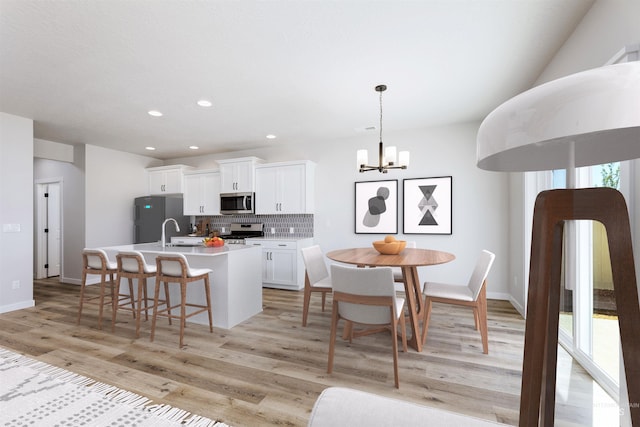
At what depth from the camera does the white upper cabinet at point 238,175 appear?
5203 mm

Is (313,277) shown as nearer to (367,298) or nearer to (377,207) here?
(367,298)

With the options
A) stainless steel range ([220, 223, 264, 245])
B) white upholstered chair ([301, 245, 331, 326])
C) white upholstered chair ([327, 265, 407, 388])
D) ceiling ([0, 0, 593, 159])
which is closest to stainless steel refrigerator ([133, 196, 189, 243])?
stainless steel range ([220, 223, 264, 245])

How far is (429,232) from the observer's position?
14.2ft

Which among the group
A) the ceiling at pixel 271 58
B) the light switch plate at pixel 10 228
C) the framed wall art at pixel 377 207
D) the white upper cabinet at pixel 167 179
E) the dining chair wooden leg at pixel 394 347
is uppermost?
the ceiling at pixel 271 58

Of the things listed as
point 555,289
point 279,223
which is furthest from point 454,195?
point 555,289

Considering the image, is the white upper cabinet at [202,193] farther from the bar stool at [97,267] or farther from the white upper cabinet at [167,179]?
the bar stool at [97,267]

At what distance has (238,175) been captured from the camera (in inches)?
209

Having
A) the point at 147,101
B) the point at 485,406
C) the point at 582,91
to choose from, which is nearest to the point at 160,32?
the point at 147,101

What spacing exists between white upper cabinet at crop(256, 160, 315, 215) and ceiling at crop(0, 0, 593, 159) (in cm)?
105

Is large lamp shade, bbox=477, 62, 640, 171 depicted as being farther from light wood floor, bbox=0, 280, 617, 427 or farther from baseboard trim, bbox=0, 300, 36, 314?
baseboard trim, bbox=0, 300, 36, 314

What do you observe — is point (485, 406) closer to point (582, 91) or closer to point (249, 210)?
point (582, 91)

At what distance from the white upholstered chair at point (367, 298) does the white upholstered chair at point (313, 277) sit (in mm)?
853

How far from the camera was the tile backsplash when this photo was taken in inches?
204

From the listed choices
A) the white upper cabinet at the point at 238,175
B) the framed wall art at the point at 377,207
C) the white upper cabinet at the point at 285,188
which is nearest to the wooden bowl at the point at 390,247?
the framed wall art at the point at 377,207
